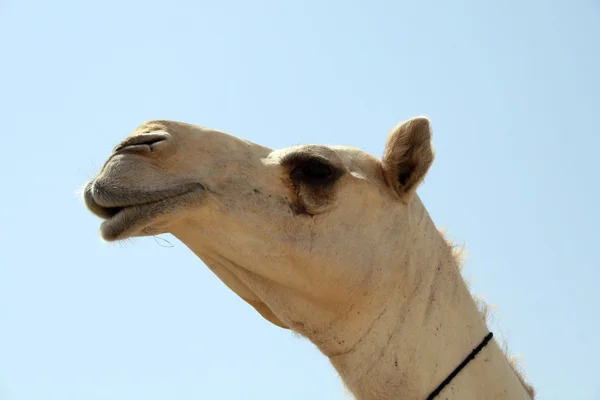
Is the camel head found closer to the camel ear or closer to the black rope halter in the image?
the camel ear

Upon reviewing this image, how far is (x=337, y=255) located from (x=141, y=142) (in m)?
1.26

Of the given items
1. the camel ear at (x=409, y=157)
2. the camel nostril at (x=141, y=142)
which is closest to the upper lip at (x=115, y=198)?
the camel nostril at (x=141, y=142)

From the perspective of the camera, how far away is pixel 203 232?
15.9 ft

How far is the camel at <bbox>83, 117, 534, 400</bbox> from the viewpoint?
4809 millimetres

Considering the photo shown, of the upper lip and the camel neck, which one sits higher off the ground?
the upper lip

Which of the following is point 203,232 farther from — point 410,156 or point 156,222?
point 410,156

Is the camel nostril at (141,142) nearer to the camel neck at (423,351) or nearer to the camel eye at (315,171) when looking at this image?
the camel eye at (315,171)

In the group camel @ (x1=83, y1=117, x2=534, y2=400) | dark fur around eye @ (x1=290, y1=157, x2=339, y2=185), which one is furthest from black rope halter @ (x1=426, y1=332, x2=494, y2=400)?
dark fur around eye @ (x1=290, y1=157, x2=339, y2=185)

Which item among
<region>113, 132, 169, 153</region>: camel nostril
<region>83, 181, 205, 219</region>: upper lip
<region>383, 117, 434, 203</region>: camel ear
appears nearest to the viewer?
<region>83, 181, 205, 219</region>: upper lip

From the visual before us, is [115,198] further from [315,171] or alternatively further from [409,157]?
[409,157]

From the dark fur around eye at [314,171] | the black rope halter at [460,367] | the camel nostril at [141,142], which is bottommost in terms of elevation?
the black rope halter at [460,367]

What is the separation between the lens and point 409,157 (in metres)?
5.32

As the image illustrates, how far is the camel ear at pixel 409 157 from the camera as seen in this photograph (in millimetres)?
5270

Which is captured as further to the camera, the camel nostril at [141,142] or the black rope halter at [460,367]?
the black rope halter at [460,367]
